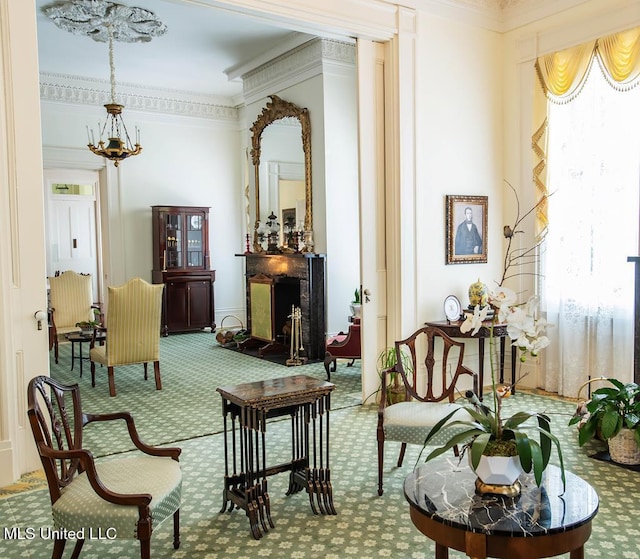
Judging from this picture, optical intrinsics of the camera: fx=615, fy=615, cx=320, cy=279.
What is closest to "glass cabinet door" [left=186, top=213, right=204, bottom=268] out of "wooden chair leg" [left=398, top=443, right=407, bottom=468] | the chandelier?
the chandelier

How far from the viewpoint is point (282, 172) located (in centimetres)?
840

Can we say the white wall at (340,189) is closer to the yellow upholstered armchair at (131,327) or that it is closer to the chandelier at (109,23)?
the chandelier at (109,23)

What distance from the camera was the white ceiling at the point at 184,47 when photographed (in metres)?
6.35

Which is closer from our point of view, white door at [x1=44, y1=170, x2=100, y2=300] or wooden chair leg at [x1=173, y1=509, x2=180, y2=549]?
wooden chair leg at [x1=173, y1=509, x2=180, y2=549]

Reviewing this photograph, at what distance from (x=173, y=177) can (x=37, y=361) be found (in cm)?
654

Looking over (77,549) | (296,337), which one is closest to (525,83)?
(296,337)

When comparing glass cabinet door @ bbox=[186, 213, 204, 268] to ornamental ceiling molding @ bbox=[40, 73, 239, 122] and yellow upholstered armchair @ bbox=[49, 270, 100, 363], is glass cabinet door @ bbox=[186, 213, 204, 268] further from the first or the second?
yellow upholstered armchair @ bbox=[49, 270, 100, 363]

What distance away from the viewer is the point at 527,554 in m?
2.04

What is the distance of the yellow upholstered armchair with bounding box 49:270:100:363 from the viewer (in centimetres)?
748

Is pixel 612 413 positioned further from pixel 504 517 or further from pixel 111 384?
pixel 111 384

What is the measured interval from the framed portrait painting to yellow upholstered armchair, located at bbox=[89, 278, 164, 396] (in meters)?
2.84

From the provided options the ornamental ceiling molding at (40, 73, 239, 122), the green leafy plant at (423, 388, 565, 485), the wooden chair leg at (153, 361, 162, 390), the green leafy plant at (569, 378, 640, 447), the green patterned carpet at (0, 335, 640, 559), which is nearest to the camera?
the green leafy plant at (423, 388, 565, 485)

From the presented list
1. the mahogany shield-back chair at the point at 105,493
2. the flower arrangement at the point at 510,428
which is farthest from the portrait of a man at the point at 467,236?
the mahogany shield-back chair at the point at 105,493

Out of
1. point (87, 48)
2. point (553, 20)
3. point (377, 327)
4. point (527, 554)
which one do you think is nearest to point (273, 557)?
point (527, 554)
